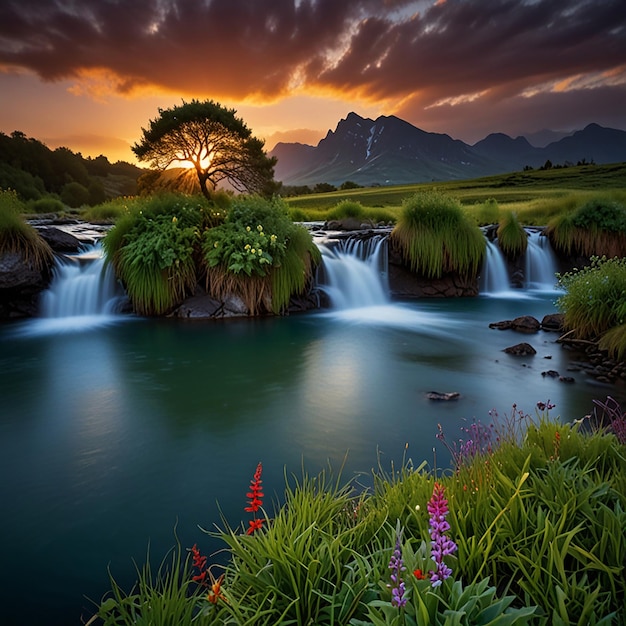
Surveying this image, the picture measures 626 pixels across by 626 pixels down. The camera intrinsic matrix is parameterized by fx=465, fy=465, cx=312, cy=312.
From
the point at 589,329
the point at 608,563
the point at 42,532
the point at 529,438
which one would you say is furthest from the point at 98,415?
the point at 589,329

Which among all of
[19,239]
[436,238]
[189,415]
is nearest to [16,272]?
[19,239]

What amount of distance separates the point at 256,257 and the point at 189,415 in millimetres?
6133

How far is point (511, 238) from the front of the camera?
1689cm

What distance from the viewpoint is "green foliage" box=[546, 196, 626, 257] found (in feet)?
55.3

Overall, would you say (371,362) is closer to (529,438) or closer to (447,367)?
(447,367)

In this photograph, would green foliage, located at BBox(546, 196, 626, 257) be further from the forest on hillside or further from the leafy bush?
the forest on hillside

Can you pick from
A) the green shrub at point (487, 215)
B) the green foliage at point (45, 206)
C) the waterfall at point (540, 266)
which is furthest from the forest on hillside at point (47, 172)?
the waterfall at point (540, 266)

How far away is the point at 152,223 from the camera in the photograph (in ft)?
40.2

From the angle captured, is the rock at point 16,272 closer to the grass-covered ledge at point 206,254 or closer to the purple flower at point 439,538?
the grass-covered ledge at point 206,254

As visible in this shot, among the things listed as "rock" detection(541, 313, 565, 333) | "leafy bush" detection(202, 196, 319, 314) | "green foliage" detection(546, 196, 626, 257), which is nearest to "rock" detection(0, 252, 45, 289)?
"leafy bush" detection(202, 196, 319, 314)

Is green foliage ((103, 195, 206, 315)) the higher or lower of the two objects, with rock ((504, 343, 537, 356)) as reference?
higher

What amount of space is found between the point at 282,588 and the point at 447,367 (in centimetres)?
643

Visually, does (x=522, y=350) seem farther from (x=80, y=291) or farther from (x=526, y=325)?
(x=80, y=291)

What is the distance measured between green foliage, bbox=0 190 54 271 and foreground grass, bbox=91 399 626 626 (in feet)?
37.1
